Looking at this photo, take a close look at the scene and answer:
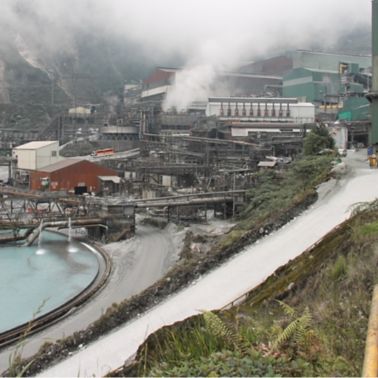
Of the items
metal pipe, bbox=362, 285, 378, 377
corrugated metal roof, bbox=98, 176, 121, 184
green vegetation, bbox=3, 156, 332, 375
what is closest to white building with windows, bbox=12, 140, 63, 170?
corrugated metal roof, bbox=98, 176, 121, 184

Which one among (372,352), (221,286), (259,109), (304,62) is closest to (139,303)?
(221,286)

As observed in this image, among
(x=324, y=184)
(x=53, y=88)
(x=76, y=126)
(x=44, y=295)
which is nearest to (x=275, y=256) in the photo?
(x=324, y=184)

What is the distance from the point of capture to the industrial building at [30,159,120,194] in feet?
85.0

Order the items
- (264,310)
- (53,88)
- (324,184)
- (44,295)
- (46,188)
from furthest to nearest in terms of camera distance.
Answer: (53,88) < (46,188) < (44,295) < (324,184) < (264,310)

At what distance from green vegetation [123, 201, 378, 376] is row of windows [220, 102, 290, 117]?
122 ft

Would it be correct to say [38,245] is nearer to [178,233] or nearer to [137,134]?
Result: [178,233]

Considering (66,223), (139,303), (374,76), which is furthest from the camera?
(66,223)

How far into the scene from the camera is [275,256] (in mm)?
5762

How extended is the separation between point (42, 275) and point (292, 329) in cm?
1200

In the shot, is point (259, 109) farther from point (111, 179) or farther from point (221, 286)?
point (221, 286)

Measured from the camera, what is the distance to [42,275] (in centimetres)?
1335

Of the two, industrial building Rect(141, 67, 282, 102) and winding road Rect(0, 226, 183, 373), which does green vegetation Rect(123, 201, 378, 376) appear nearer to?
winding road Rect(0, 226, 183, 373)

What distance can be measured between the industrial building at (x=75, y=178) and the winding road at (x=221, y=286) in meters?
20.0

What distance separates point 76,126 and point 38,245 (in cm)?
3347
